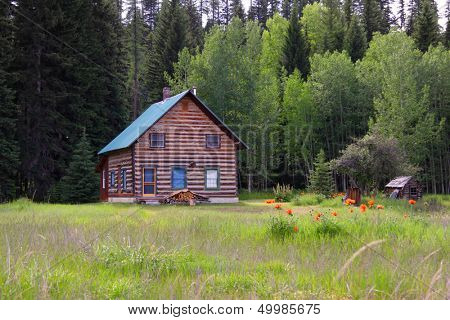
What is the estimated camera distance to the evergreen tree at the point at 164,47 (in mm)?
54875

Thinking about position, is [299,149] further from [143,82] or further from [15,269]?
[15,269]

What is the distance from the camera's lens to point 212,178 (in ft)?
111

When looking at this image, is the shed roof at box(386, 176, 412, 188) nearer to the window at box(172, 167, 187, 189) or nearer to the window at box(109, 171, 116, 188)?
the window at box(172, 167, 187, 189)

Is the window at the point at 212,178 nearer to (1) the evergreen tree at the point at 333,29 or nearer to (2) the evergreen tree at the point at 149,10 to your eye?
(1) the evergreen tree at the point at 333,29

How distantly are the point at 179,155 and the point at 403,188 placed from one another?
1475 cm

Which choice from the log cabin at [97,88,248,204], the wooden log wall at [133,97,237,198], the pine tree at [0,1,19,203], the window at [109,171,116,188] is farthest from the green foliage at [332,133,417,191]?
the pine tree at [0,1,19,203]

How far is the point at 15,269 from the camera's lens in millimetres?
5352

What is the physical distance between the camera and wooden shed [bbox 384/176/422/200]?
3203 cm

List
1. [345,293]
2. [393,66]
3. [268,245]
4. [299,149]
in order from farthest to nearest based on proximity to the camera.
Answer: [299,149]
[393,66]
[268,245]
[345,293]

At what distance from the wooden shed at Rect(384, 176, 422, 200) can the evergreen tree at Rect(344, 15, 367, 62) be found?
1142 inches

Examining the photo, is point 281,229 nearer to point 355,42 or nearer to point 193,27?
point 355,42

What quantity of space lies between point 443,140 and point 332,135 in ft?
34.7

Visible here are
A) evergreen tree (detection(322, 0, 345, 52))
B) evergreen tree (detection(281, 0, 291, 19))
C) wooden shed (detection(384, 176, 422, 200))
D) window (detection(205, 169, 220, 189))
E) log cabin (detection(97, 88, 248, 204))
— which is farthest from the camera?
evergreen tree (detection(281, 0, 291, 19))
